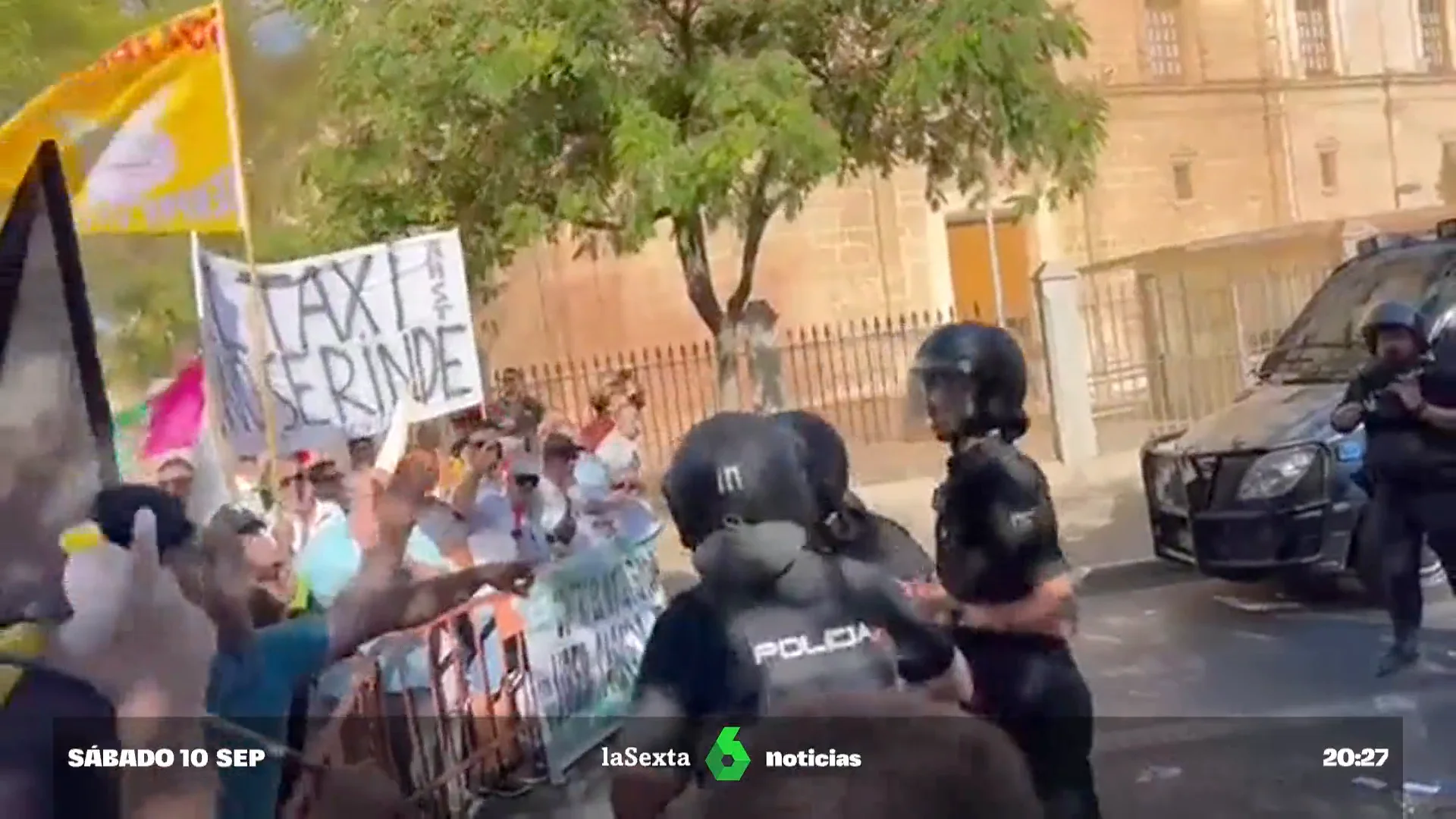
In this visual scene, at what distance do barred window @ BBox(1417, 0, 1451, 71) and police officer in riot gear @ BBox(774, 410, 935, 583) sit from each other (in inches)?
81.5

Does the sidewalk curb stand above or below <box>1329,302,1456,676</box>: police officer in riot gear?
below

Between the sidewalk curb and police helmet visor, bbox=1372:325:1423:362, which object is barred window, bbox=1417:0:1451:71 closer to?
police helmet visor, bbox=1372:325:1423:362

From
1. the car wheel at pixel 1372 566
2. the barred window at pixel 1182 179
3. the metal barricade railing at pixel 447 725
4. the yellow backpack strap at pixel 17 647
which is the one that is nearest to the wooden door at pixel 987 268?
the barred window at pixel 1182 179

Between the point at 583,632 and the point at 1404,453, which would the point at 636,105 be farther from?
the point at 1404,453

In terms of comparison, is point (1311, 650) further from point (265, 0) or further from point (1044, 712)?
point (265, 0)

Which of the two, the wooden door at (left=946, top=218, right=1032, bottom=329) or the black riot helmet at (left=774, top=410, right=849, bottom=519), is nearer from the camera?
the black riot helmet at (left=774, top=410, right=849, bottom=519)

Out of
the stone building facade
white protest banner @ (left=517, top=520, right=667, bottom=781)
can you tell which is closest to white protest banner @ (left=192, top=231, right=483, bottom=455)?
the stone building facade

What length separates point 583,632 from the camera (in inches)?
131

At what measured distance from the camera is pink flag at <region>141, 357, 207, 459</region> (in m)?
2.96

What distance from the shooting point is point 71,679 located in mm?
2219

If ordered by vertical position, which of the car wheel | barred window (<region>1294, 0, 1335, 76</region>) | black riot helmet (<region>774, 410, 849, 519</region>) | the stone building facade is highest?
barred window (<region>1294, 0, 1335, 76</region>)

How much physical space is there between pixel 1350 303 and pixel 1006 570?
1.67 meters

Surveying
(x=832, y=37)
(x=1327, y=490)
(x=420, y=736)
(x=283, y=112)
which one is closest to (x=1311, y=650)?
(x=1327, y=490)

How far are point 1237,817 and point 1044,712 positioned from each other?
2.99ft
